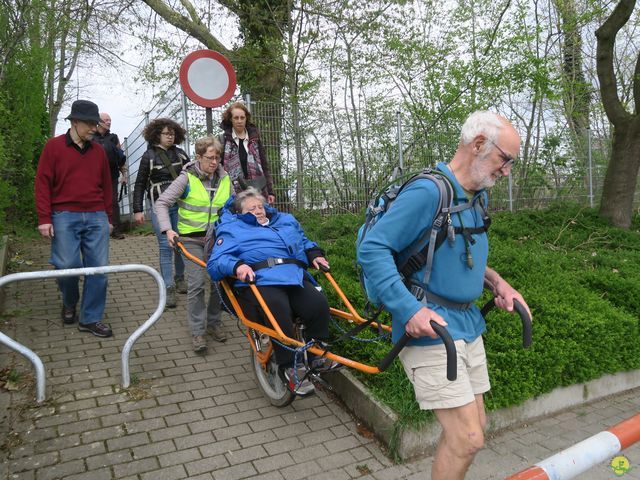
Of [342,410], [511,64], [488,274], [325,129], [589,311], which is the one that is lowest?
[342,410]

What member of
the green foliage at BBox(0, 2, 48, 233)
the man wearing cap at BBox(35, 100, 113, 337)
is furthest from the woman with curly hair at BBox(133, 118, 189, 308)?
the green foliage at BBox(0, 2, 48, 233)

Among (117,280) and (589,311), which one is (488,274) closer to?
(589,311)

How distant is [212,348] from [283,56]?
7171mm

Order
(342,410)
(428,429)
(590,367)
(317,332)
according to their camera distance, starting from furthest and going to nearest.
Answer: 1. (590,367)
2. (342,410)
3. (317,332)
4. (428,429)

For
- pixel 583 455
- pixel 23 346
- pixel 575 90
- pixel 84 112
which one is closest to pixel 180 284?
pixel 84 112

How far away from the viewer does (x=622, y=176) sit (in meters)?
9.45

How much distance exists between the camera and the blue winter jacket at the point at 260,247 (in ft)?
12.0

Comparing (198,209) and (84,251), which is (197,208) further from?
(84,251)

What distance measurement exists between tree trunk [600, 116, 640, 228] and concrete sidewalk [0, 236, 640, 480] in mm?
5913

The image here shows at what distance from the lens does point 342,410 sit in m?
3.90

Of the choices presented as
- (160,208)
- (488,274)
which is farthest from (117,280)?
(488,274)

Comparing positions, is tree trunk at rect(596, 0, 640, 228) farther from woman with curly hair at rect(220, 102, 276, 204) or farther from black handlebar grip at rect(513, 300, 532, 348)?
black handlebar grip at rect(513, 300, 532, 348)

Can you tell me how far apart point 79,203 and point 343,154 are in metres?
6.03

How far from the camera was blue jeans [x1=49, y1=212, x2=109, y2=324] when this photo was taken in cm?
470
